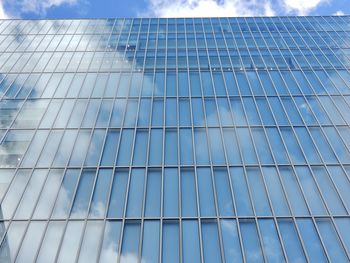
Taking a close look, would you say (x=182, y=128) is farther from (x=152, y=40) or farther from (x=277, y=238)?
(x=152, y=40)

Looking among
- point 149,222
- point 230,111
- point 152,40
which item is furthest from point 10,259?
point 152,40

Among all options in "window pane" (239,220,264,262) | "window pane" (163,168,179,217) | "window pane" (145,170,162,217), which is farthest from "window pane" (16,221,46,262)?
"window pane" (239,220,264,262)

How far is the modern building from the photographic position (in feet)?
67.5

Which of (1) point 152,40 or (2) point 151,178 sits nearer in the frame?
A: (2) point 151,178

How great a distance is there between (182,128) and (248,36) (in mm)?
19764

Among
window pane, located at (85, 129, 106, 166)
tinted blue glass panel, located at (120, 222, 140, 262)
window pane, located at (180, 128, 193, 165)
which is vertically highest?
tinted blue glass panel, located at (120, 222, 140, 262)

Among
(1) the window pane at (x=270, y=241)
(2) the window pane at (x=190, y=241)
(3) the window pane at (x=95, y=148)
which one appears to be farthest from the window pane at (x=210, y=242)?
(3) the window pane at (x=95, y=148)

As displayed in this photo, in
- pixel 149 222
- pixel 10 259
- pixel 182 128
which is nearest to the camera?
pixel 10 259

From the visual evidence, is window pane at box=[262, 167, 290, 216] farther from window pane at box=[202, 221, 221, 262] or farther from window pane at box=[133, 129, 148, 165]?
window pane at box=[133, 129, 148, 165]

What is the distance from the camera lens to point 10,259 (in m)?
19.6

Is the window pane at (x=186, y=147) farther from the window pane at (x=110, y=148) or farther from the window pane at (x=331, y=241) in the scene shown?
the window pane at (x=331, y=241)

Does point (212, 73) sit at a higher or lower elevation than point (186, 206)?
lower

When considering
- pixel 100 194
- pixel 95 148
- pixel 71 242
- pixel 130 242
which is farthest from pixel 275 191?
pixel 95 148

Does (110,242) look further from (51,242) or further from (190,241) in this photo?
(190,241)
